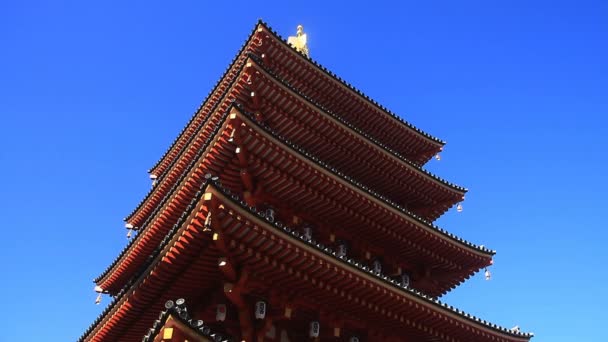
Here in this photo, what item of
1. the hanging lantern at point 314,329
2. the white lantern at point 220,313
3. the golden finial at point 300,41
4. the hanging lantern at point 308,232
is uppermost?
the golden finial at point 300,41

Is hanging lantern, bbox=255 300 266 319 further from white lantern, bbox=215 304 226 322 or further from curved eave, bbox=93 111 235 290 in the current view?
curved eave, bbox=93 111 235 290

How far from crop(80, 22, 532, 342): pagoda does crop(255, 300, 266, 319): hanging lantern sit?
0.04 metres

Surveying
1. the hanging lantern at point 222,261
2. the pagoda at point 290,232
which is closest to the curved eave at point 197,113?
the pagoda at point 290,232

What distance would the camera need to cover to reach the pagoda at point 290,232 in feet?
46.9

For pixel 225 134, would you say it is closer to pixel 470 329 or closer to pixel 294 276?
pixel 294 276

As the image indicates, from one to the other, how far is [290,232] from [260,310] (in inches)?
83.9

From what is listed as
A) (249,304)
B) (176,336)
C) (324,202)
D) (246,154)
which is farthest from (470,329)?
(176,336)

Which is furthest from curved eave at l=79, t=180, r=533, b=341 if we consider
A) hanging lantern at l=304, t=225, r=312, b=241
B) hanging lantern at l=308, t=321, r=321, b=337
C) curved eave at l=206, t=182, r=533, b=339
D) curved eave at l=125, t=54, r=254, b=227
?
curved eave at l=125, t=54, r=254, b=227

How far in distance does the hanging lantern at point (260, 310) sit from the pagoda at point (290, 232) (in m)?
0.04

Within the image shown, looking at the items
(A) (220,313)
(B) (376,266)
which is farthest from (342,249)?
(A) (220,313)

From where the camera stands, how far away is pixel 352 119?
24453 millimetres

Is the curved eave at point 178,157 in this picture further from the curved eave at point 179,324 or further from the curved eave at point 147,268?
the curved eave at point 179,324

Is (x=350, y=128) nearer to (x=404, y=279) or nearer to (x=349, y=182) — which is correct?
(x=349, y=182)

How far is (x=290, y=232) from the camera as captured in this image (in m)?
14.2
